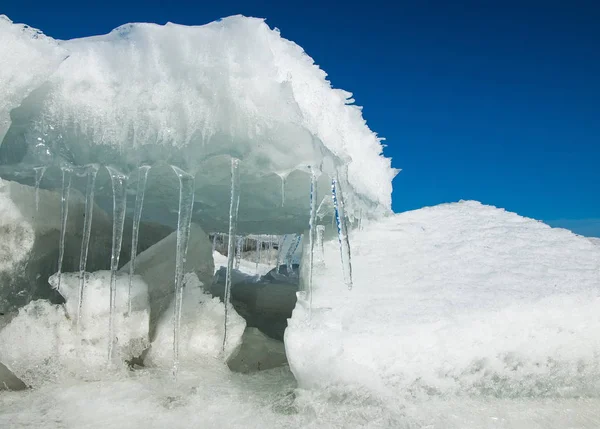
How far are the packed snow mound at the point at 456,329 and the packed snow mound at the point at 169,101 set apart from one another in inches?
34.2

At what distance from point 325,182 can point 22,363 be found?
2318mm

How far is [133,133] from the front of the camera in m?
3.25

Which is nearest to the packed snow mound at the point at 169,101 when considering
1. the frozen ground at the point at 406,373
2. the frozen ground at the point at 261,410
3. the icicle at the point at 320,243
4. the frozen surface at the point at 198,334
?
the icicle at the point at 320,243

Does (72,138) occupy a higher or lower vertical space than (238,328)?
higher

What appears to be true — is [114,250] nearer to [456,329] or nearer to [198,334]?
[198,334]

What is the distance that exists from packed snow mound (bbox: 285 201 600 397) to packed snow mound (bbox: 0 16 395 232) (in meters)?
0.87

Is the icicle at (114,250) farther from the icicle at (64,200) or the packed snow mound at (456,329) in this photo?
the packed snow mound at (456,329)

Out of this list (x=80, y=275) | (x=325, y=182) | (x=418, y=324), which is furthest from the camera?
(x=325, y=182)

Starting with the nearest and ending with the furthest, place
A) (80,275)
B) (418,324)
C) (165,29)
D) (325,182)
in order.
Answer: (418,324) < (165,29) < (80,275) < (325,182)

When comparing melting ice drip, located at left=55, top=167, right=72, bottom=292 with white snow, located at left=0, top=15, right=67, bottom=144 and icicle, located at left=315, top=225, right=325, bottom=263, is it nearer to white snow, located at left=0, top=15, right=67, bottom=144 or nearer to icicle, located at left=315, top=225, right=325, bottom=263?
white snow, located at left=0, top=15, right=67, bottom=144

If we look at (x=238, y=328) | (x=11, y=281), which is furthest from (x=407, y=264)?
(x=11, y=281)

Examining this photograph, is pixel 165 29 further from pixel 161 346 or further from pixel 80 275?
pixel 161 346

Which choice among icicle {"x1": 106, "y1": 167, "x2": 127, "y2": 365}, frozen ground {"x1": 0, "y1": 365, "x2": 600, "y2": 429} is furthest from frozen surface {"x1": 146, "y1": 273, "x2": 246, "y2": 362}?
frozen ground {"x1": 0, "y1": 365, "x2": 600, "y2": 429}

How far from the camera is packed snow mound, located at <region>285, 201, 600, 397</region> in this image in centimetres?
281
